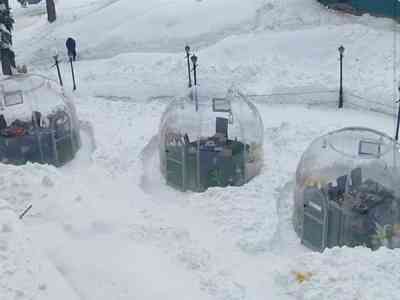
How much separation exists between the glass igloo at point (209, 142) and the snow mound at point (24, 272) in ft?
16.2

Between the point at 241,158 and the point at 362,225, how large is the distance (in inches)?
154

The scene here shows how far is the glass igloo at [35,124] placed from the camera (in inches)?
Answer: 650

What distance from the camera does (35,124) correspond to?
16703 millimetres

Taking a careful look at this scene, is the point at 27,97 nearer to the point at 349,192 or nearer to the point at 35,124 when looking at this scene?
the point at 35,124

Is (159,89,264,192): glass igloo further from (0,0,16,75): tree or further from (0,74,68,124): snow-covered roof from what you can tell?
(0,0,16,75): tree

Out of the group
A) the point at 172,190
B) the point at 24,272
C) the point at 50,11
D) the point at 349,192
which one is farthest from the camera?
the point at 50,11

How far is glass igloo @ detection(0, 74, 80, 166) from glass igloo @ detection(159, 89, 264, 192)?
2.93 metres

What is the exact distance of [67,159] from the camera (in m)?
17.3

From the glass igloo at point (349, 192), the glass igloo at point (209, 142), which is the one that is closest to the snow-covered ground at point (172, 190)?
the glass igloo at point (209, 142)

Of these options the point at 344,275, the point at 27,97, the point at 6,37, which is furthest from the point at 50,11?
the point at 344,275

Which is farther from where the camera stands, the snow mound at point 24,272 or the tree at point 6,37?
the tree at point 6,37

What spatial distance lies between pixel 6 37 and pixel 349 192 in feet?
48.8

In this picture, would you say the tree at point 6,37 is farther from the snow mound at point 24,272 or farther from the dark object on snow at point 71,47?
the snow mound at point 24,272

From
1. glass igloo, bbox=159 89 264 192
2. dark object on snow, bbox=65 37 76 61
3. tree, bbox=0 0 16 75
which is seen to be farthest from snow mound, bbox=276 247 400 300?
dark object on snow, bbox=65 37 76 61
